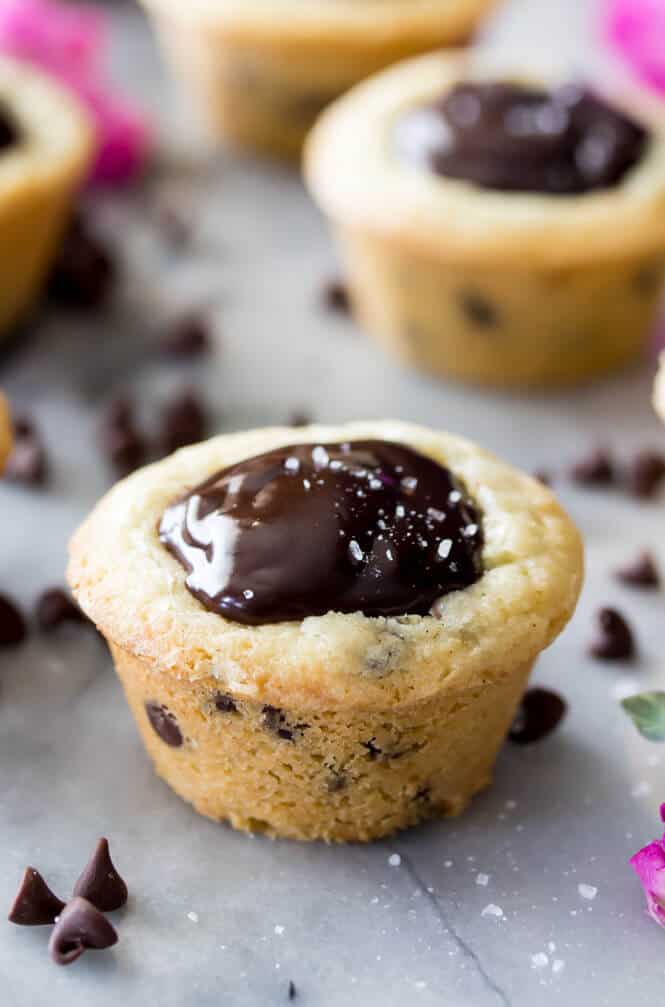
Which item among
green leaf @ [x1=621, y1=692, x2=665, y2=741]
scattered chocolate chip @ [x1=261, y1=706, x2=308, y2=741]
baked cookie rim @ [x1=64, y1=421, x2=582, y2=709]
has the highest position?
baked cookie rim @ [x1=64, y1=421, x2=582, y2=709]

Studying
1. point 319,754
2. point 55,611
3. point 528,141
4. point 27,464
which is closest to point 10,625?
point 55,611

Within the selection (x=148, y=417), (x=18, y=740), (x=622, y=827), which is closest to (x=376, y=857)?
(x=622, y=827)

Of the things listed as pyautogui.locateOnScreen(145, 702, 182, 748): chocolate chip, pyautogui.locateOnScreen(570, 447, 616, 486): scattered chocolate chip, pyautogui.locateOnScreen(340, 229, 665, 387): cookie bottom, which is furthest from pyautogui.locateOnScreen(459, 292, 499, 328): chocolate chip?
pyautogui.locateOnScreen(145, 702, 182, 748): chocolate chip

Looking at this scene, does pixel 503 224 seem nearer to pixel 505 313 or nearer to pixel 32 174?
pixel 505 313

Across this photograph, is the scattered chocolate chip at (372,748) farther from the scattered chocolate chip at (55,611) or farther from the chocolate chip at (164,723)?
the scattered chocolate chip at (55,611)

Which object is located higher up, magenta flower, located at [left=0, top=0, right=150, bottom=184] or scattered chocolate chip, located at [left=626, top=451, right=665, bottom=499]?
magenta flower, located at [left=0, top=0, right=150, bottom=184]

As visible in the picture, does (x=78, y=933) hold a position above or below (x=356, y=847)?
above

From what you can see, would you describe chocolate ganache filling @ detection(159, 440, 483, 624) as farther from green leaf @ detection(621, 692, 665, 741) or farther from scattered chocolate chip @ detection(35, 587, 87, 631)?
scattered chocolate chip @ detection(35, 587, 87, 631)
